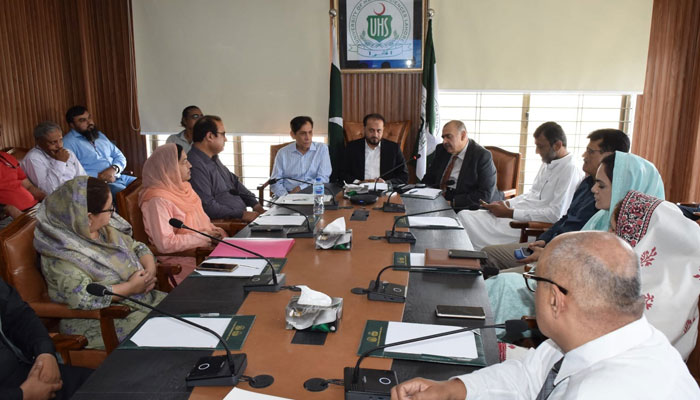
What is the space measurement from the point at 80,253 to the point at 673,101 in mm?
5264

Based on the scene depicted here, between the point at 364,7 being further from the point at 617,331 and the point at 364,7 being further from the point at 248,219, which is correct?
the point at 617,331

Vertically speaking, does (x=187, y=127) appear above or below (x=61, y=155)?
above

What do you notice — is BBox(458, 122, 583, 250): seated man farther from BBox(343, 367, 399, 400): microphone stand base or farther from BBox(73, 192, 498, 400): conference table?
BBox(343, 367, 399, 400): microphone stand base

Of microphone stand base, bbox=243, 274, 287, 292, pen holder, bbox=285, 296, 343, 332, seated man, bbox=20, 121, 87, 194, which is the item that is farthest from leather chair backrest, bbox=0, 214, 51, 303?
seated man, bbox=20, 121, 87, 194

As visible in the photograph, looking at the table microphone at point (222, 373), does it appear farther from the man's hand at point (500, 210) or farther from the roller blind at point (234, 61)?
the roller blind at point (234, 61)

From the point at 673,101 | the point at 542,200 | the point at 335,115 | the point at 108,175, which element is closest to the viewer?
the point at 542,200

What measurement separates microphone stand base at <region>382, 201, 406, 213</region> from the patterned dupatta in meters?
1.47

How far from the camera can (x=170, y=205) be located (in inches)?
109

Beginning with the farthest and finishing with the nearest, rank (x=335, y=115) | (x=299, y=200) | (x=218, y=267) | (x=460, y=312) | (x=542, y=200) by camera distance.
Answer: (x=335, y=115), (x=542, y=200), (x=299, y=200), (x=218, y=267), (x=460, y=312)

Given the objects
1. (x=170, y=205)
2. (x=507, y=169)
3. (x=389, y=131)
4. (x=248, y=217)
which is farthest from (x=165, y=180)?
(x=507, y=169)

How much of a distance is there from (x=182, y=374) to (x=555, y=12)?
197 inches

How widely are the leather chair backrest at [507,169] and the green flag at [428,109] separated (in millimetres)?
801

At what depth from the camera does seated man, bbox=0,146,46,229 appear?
3.88 m

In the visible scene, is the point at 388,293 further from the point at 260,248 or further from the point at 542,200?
the point at 542,200
